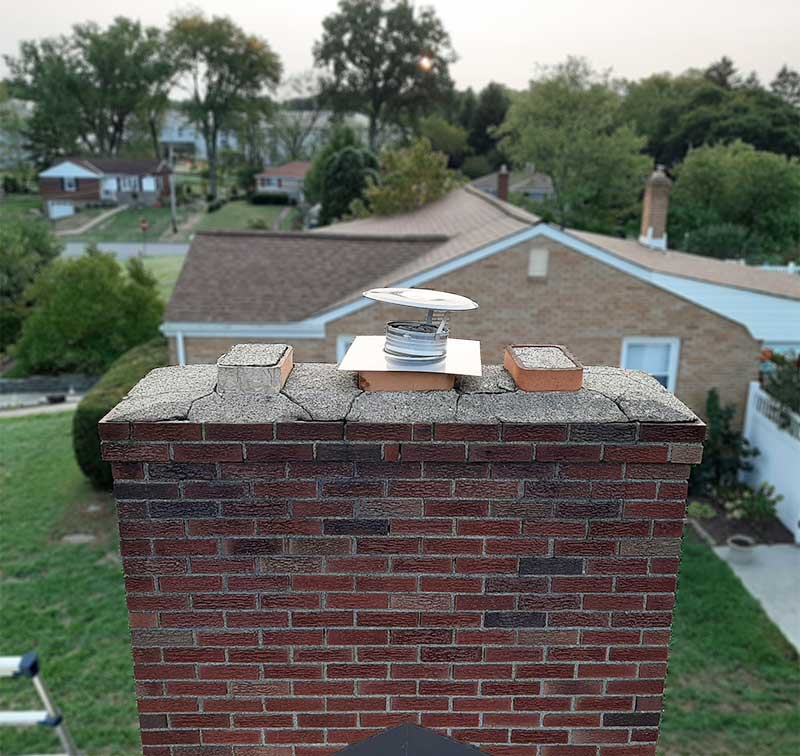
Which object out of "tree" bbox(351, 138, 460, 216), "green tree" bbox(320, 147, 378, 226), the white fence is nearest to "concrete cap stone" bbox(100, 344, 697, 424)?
the white fence

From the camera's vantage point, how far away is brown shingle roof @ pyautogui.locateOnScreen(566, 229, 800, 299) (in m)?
12.9

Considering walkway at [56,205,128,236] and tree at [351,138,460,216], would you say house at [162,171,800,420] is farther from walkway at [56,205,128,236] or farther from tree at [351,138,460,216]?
walkway at [56,205,128,236]

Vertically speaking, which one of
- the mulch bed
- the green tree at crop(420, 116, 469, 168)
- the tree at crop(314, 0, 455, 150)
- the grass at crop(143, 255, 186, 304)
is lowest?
the mulch bed

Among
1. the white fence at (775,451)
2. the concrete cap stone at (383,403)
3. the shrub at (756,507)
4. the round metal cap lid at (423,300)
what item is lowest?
the shrub at (756,507)

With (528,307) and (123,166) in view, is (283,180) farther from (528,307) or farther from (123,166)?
(528,307)

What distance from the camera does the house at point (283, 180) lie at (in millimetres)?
63938

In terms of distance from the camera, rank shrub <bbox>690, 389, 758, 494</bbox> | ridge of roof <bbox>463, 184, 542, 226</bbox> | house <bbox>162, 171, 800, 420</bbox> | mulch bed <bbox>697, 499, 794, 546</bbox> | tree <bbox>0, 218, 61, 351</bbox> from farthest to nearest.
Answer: tree <bbox>0, 218, 61, 351</bbox> → ridge of roof <bbox>463, 184, 542, 226</bbox> → shrub <bbox>690, 389, 758, 494</bbox> → house <bbox>162, 171, 800, 420</bbox> → mulch bed <bbox>697, 499, 794, 546</bbox>

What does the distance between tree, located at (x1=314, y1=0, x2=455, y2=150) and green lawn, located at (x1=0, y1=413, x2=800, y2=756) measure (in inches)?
2102

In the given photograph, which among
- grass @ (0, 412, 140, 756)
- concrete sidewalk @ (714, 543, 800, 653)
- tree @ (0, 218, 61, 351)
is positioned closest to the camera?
grass @ (0, 412, 140, 756)

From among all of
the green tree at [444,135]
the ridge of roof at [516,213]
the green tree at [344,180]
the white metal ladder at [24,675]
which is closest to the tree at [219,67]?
Answer: the green tree at [444,135]

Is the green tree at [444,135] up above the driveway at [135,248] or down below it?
above

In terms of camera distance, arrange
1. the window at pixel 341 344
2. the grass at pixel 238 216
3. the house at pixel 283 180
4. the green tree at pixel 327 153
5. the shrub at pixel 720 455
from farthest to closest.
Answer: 1. the house at pixel 283 180
2. the grass at pixel 238 216
3. the green tree at pixel 327 153
4. the shrub at pixel 720 455
5. the window at pixel 341 344

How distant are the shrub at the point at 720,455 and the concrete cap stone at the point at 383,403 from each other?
37.0 ft

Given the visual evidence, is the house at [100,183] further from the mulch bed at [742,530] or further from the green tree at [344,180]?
the mulch bed at [742,530]
